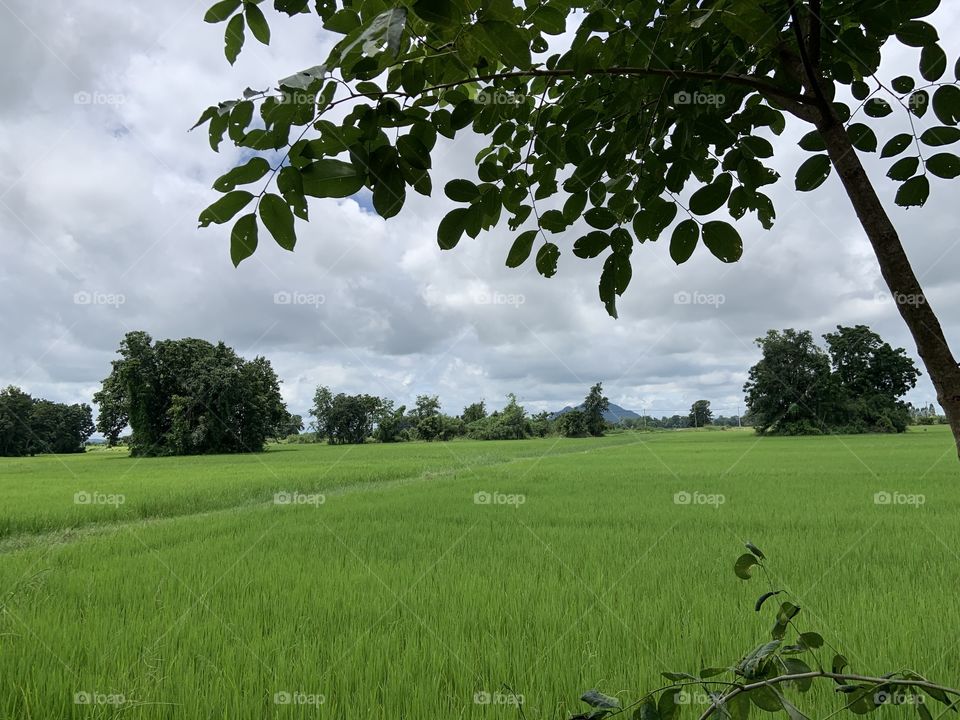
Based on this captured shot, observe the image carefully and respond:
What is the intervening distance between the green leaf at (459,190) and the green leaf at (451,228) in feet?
0.06

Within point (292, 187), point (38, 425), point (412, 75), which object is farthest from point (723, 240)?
point (38, 425)

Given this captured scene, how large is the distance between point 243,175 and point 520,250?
1.73 ft

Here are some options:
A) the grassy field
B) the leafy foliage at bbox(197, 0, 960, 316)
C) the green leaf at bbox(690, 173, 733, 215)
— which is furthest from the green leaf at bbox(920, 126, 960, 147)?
the grassy field

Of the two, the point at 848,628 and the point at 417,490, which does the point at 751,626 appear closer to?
the point at 848,628

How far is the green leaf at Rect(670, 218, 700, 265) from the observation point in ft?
2.97

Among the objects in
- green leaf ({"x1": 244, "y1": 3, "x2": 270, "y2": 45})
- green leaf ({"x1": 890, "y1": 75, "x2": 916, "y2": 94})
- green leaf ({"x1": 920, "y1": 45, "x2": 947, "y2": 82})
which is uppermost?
green leaf ({"x1": 890, "y1": 75, "x2": 916, "y2": 94})

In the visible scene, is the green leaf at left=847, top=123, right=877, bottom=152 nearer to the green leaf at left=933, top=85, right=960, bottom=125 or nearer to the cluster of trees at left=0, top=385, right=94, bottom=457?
the green leaf at left=933, top=85, right=960, bottom=125

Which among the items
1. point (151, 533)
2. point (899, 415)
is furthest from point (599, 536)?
point (899, 415)

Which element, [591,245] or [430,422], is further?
[430,422]

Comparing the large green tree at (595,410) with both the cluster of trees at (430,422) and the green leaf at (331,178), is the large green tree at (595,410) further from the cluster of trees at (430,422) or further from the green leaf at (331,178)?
the green leaf at (331,178)

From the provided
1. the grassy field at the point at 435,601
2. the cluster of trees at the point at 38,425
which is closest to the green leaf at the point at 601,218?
the grassy field at the point at 435,601

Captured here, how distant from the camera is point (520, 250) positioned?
97 cm

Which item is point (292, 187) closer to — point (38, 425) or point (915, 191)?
point (915, 191)

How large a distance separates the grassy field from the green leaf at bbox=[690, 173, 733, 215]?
114cm
